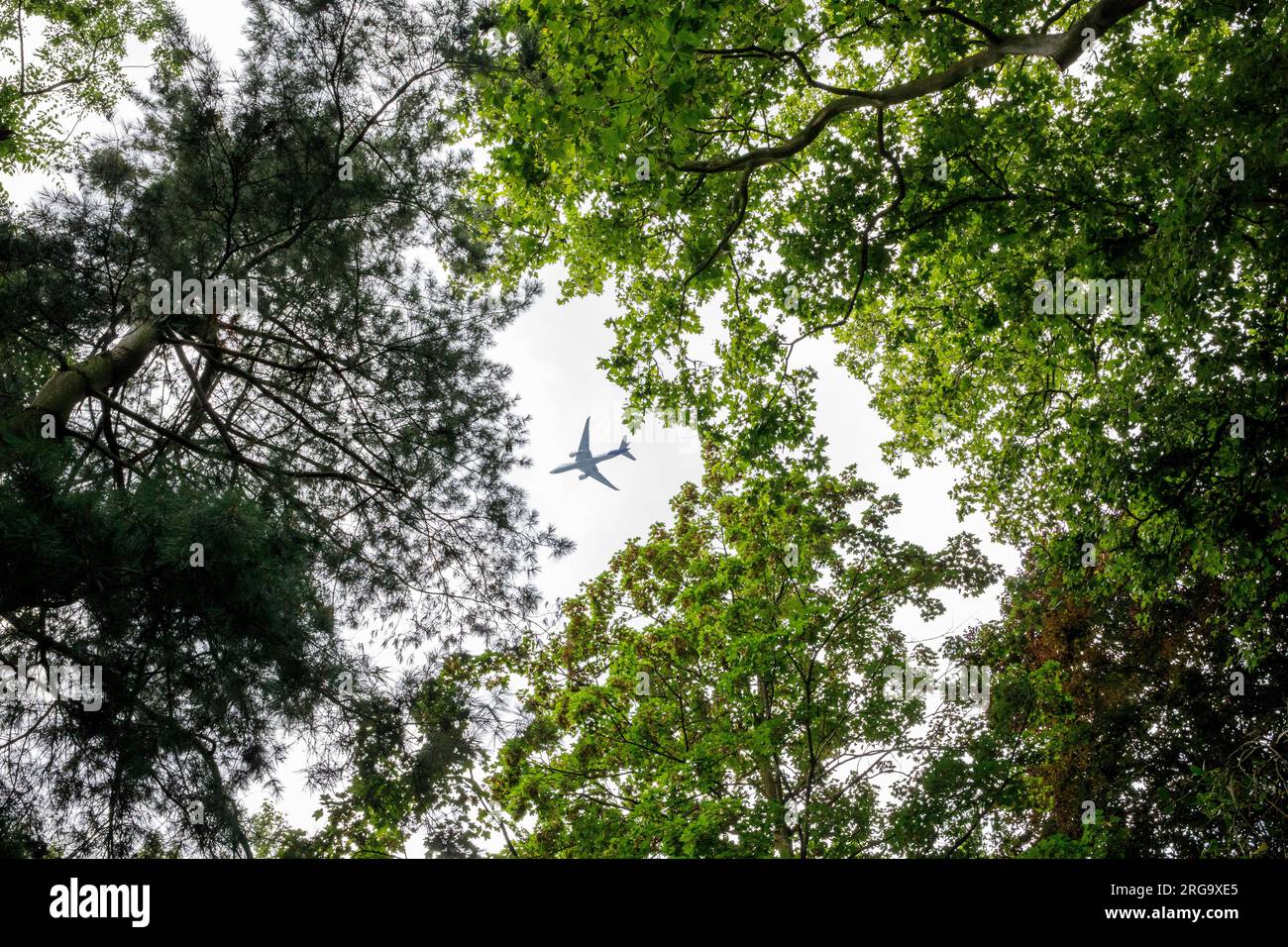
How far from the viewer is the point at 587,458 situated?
104 ft

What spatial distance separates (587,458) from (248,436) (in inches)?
1002

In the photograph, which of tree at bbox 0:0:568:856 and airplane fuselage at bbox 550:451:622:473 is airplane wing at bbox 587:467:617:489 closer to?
airplane fuselage at bbox 550:451:622:473

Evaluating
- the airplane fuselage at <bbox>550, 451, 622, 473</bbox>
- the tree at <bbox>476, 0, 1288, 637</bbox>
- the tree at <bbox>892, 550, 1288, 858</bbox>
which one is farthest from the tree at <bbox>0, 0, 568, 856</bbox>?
the airplane fuselage at <bbox>550, 451, 622, 473</bbox>

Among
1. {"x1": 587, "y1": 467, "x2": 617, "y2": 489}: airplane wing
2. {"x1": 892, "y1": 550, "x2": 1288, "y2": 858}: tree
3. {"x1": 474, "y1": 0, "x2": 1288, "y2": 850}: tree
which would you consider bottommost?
{"x1": 892, "y1": 550, "x2": 1288, "y2": 858}: tree

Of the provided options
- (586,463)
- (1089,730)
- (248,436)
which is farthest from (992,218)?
(586,463)

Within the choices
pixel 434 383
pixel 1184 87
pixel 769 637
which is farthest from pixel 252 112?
pixel 1184 87

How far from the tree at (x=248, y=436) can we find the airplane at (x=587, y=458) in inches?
924

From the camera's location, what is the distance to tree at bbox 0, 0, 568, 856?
13.5 ft

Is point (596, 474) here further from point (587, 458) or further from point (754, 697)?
point (754, 697)

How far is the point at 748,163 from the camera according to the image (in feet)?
24.5

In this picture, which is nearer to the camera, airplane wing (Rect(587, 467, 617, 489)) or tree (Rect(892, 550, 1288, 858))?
tree (Rect(892, 550, 1288, 858))

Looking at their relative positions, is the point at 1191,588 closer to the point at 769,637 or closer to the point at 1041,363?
the point at 1041,363

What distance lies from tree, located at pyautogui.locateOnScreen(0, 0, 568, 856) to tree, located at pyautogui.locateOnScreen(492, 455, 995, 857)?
116 inches

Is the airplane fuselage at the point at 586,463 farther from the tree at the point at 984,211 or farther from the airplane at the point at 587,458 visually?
the tree at the point at 984,211
